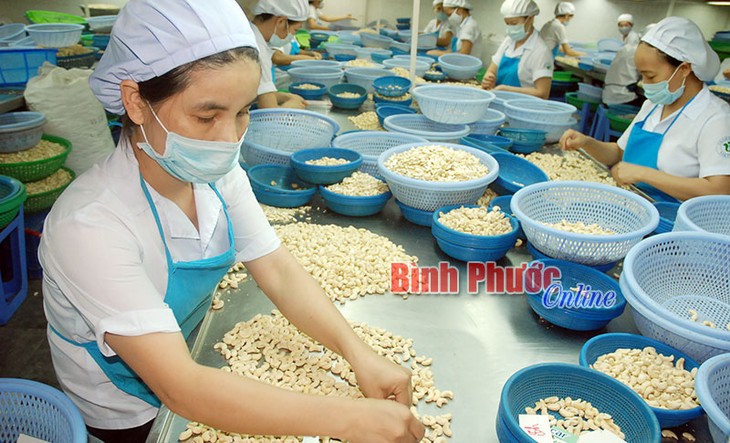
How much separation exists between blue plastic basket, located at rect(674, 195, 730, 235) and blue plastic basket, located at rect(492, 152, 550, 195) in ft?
2.15

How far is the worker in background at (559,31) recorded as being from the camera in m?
7.66

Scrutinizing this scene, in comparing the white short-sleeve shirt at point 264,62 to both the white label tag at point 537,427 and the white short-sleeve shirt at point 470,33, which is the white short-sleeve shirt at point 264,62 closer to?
the white label tag at point 537,427

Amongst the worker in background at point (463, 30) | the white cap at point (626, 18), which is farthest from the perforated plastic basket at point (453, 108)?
the white cap at point (626, 18)

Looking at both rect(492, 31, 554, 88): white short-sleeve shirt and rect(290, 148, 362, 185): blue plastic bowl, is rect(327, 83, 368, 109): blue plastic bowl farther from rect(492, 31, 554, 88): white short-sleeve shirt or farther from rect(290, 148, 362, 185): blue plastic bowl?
rect(492, 31, 554, 88): white short-sleeve shirt

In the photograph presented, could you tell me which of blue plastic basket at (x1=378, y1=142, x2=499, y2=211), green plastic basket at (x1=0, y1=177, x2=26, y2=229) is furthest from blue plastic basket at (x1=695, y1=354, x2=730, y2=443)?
green plastic basket at (x1=0, y1=177, x2=26, y2=229)

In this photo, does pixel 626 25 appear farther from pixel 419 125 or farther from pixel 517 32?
pixel 419 125

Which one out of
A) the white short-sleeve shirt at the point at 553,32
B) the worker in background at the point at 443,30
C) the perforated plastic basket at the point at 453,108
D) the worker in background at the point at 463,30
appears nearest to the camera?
the perforated plastic basket at the point at 453,108

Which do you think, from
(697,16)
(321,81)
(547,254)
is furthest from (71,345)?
(697,16)

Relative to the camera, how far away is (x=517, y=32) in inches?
193

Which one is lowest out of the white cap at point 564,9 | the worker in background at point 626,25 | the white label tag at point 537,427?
the white label tag at point 537,427

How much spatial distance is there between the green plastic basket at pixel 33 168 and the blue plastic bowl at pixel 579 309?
126 inches

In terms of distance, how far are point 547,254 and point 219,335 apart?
116cm

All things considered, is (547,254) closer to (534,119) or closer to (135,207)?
(135,207)

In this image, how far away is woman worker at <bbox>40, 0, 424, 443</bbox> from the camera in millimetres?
973
